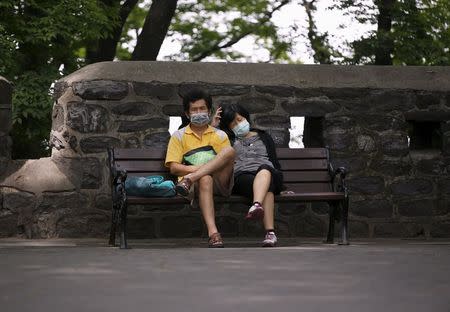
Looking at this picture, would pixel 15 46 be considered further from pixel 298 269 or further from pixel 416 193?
pixel 298 269

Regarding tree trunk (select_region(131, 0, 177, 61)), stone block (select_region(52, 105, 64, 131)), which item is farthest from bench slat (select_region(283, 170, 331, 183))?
tree trunk (select_region(131, 0, 177, 61))

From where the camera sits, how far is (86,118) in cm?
783

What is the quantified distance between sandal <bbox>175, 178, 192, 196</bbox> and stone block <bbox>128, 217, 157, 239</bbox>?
3.99 ft

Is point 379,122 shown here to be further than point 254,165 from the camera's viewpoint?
Yes

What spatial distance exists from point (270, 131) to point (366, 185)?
928 millimetres

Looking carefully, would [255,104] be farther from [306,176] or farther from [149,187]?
[149,187]

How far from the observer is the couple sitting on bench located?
6781 mm

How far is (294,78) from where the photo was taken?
321 inches

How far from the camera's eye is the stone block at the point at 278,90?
26.4 ft

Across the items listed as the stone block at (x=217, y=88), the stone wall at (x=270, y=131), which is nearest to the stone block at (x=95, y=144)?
the stone wall at (x=270, y=131)

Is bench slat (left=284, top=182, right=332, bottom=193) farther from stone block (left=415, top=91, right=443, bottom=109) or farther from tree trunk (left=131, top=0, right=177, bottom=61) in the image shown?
tree trunk (left=131, top=0, right=177, bottom=61)

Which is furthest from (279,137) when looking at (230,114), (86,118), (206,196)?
(86,118)

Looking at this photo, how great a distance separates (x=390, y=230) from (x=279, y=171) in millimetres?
1534

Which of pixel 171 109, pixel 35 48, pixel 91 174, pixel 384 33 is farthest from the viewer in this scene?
pixel 384 33
